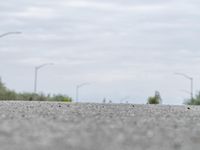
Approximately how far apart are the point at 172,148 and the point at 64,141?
1532 millimetres

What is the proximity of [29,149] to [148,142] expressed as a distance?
6.97 feet

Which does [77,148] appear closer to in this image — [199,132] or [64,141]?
[64,141]

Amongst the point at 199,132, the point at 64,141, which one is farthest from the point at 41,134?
the point at 199,132

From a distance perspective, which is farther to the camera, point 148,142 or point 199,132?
point 199,132

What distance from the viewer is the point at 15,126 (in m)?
13.2

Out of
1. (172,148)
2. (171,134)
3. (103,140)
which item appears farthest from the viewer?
(171,134)

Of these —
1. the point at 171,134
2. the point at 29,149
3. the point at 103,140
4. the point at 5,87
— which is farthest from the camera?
the point at 5,87

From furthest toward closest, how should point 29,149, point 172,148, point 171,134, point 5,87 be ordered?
point 5,87
point 171,134
point 172,148
point 29,149

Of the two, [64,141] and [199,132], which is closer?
[64,141]

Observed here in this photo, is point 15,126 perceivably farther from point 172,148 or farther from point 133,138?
point 172,148

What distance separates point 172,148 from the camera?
33.9 feet

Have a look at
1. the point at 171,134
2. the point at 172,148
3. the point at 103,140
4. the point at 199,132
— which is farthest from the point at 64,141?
the point at 199,132

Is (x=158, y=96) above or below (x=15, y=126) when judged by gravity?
above

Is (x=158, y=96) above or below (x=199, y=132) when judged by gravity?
above
